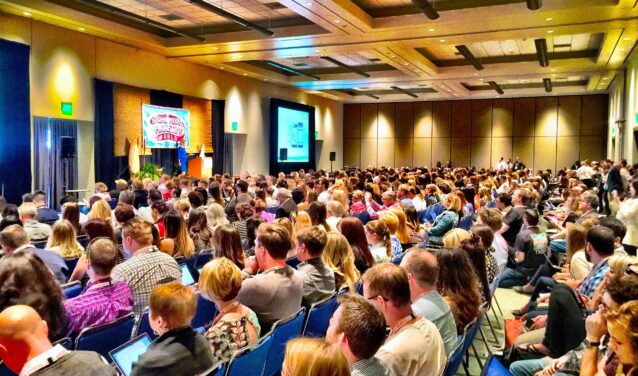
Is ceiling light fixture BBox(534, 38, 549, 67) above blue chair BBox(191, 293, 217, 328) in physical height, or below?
above

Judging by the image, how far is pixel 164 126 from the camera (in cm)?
1442

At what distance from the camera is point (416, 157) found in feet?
88.2

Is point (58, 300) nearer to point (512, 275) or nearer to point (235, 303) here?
point (235, 303)

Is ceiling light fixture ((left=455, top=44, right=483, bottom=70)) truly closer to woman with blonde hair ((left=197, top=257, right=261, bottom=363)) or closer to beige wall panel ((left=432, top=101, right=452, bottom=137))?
beige wall panel ((left=432, top=101, right=452, bottom=137))

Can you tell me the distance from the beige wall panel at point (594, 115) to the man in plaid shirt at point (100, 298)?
24.7 meters

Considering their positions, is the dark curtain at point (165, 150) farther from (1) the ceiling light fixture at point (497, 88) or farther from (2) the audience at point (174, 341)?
(1) the ceiling light fixture at point (497, 88)

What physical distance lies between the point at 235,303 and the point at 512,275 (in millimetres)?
5016

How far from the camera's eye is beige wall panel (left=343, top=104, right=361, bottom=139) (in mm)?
27781

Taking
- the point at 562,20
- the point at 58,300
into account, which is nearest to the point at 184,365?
the point at 58,300

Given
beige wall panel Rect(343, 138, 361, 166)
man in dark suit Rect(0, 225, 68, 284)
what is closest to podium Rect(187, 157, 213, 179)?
man in dark suit Rect(0, 225, 68, 284)

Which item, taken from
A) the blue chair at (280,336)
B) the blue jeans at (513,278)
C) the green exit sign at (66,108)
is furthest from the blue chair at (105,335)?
the green exit sign at (66,108)

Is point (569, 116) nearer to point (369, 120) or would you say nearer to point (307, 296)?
point (369, 120)

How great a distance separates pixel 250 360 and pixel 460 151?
24865 millimetres

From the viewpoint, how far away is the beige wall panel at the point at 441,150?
86.2 feet
